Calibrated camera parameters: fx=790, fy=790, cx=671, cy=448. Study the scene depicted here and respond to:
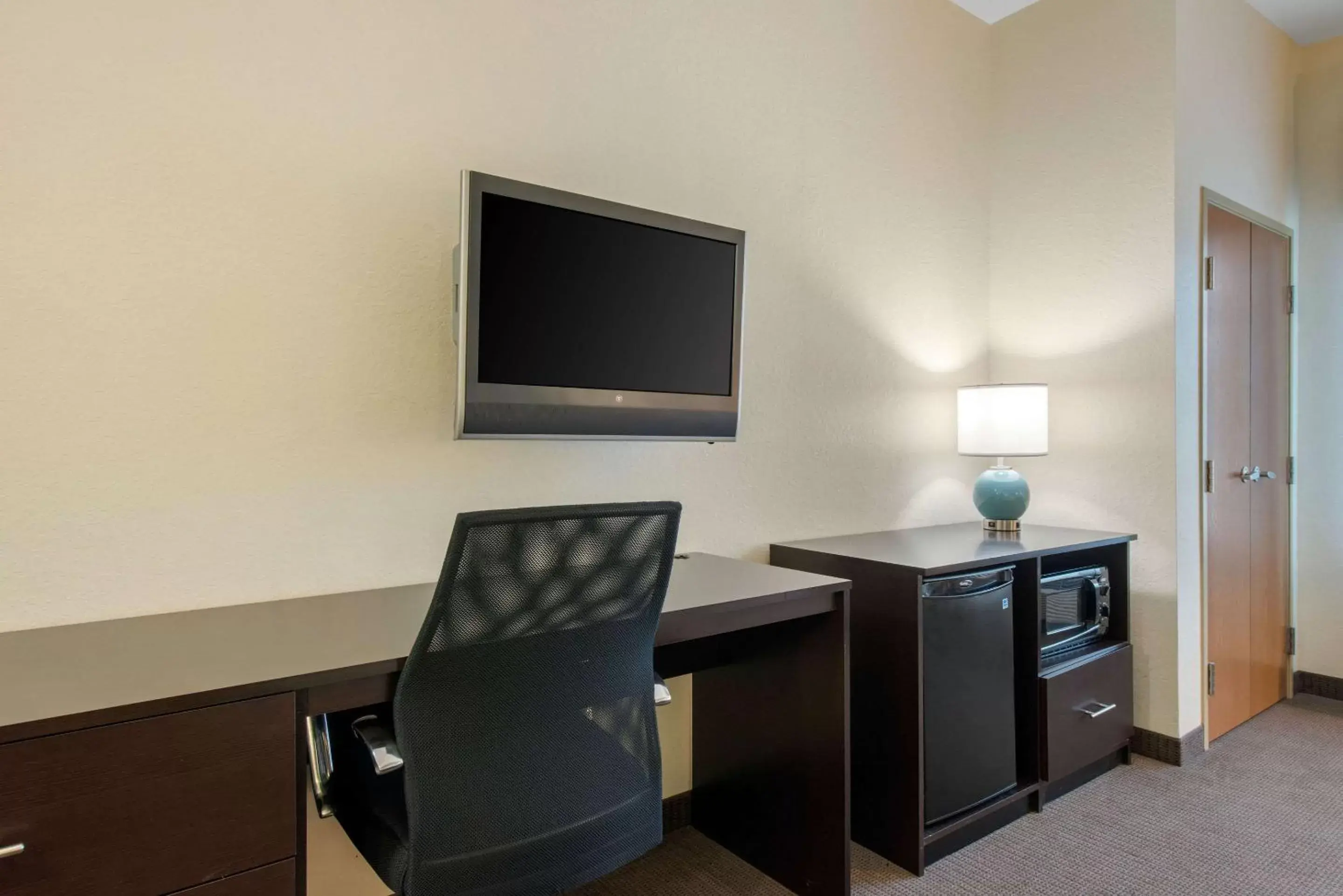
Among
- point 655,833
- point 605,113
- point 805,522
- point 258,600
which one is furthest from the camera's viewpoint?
point 805,522

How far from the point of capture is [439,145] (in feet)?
5.91

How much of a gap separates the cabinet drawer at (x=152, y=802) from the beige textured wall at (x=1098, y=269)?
270 cm

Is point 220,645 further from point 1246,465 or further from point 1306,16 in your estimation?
point 1306,16

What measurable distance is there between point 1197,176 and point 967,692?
2.02 metres

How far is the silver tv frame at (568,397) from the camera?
1.61 meters

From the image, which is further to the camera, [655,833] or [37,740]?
[655,833]

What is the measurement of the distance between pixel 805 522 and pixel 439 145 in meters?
1.51

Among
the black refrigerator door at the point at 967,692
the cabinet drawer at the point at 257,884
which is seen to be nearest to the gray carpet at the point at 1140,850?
the black refrigerator door at the point at 967,692

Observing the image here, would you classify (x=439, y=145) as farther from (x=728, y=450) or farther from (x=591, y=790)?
(x=591, y=790)

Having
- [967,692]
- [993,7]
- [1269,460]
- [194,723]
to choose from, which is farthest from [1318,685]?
[194,723]

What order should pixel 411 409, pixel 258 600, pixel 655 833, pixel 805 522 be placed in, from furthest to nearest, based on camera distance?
pixel 805 522 < pixel 411 409 < pixel 258 600 < pixel 655 833

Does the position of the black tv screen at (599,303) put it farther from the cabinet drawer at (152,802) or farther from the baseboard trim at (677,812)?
the baseboard trim at (677,812)

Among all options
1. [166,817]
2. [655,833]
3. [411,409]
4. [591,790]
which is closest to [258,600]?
[411,409]

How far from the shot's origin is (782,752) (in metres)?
1.97
